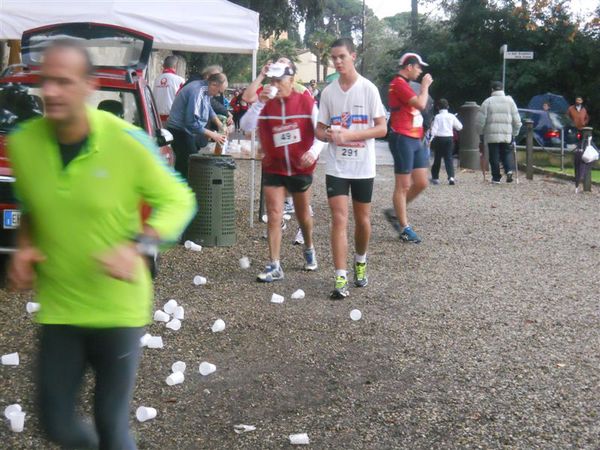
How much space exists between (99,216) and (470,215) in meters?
10.9

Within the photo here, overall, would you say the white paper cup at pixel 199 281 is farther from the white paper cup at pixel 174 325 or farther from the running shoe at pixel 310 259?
the white paper cup at pixel 174 325

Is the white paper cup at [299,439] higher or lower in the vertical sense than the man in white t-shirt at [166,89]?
lower

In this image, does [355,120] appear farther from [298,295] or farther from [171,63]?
[171,63]

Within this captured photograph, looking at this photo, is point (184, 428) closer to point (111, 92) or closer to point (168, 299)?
point (168, 299)

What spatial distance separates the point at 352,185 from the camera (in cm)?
770

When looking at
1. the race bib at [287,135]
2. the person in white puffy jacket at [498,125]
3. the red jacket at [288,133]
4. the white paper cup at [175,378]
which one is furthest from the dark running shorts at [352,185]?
the person in white puffy jacket at [498,125]

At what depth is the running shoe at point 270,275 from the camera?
27.2 feet

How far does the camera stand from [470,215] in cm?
1364

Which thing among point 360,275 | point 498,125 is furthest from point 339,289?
point 498,125

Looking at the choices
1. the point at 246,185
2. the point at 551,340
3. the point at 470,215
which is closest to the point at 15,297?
the point at 551,340

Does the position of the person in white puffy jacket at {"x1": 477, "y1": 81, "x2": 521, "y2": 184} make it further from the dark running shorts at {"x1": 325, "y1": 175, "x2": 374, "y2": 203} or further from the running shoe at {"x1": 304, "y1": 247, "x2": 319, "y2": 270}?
the dark running shorts at {"x1": 325, "y1": 175, "x2": 374, "y2": 203}

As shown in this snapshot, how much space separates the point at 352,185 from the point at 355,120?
52 cm

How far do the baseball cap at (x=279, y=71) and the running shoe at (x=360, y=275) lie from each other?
5.56 ft

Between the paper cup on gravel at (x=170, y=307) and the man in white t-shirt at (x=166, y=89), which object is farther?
the man in white t-shirt at (x=166, y=89)
